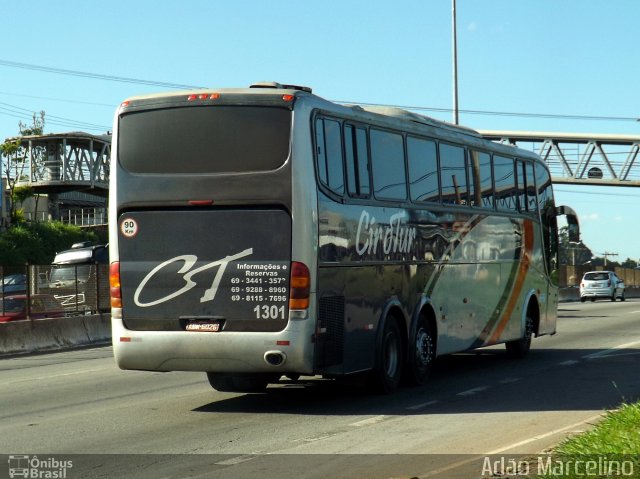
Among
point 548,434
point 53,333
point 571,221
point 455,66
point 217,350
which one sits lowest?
point 548,434

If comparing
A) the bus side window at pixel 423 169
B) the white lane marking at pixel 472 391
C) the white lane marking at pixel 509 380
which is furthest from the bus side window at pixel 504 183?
the white lane marking at pixel 472 391

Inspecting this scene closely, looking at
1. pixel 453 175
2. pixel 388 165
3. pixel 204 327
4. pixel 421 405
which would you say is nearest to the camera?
pixel 204 327

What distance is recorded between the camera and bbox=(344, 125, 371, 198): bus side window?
45.5ft

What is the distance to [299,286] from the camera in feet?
41.4

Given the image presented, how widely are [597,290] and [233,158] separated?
4832cm

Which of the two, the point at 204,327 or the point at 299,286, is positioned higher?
the point at 299,286

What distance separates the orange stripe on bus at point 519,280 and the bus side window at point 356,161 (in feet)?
18.4

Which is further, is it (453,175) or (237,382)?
(453,175)

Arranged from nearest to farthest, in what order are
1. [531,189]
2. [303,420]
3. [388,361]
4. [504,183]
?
[303,420] → [388,361] → [504,183] → [531,189]

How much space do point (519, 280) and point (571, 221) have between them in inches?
130

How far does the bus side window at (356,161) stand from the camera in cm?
1388

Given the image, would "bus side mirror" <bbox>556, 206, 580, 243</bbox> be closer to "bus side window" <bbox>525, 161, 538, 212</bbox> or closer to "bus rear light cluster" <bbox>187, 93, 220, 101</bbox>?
"bus side window" <bbox>525, 161, 538, 212</bbox>

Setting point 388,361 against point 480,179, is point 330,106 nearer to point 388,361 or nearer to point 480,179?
point 388,361
